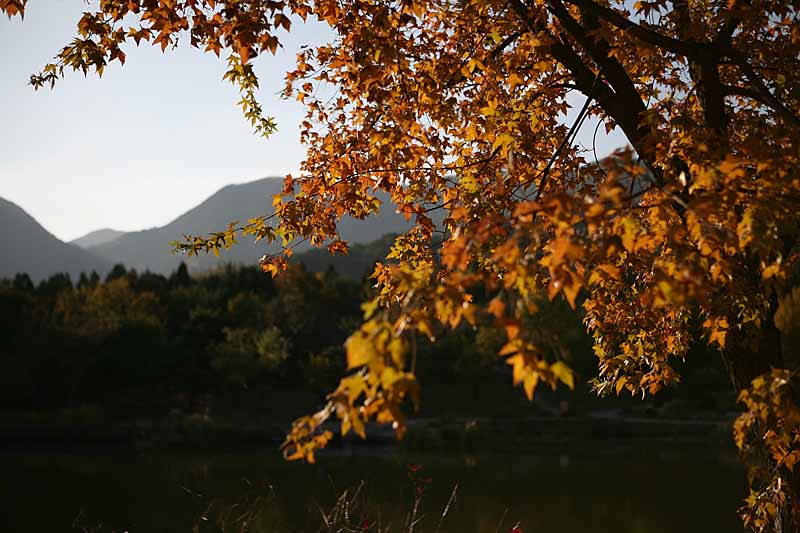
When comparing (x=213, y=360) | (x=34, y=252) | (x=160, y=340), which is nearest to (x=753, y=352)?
(x=160, y=340)

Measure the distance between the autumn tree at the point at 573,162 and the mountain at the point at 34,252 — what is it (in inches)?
6302

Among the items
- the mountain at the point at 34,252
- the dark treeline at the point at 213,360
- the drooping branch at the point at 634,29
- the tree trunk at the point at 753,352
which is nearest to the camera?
the drooping branch at the point at 634,29

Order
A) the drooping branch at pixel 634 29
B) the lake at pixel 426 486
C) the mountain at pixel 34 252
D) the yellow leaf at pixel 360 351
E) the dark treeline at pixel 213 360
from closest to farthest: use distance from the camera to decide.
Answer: the yellow leaf at pixel 360 351
the drooping branch at pixel 634 29
the lake at pixel 426 486
the dark treeline at pixel 213 360
the mountain at pixel 34 252

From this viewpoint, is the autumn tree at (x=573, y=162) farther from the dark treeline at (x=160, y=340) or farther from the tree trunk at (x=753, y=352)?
the dark treeline at (x=160, y=340)

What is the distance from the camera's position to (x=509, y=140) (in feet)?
13.6

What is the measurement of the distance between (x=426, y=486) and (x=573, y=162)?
1000 cm

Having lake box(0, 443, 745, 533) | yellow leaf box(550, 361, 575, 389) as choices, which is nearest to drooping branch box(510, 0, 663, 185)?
yellow leaf box(550, 361, 575, 389)

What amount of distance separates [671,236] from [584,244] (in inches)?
18.7

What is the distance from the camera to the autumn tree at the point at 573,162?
2.45 m

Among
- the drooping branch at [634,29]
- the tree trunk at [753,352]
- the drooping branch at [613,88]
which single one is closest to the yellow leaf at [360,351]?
the drooping branch at [634,29]

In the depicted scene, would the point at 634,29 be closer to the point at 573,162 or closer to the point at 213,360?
the point at 573,162

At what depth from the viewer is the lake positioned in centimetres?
1263

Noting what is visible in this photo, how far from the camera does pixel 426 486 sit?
1355 cm

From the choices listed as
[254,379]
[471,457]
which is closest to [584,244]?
[471,457]
